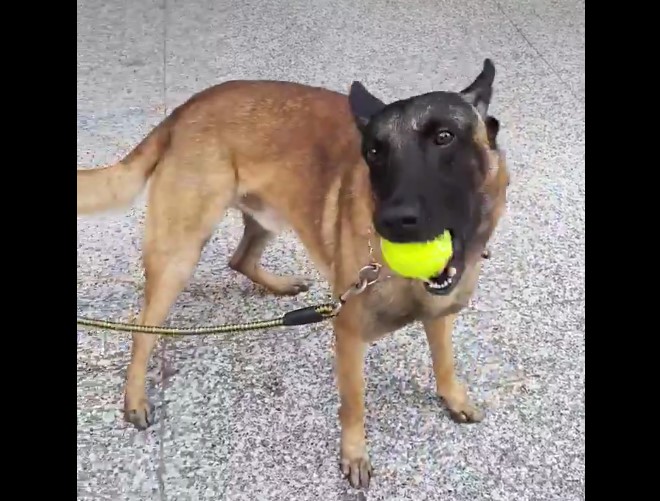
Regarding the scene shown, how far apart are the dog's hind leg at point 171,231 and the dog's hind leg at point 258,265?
594 mm

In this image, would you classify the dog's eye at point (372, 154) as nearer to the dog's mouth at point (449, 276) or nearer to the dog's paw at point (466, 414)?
the dog's mouth at point (449, 276)

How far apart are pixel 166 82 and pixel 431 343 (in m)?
3.89

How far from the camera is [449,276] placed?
2.37 metres

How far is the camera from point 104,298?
382cm

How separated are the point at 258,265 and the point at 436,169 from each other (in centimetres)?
174

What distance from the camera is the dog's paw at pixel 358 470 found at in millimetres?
2818

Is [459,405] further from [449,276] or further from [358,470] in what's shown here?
[449,276]

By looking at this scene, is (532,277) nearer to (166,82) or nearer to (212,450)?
(212,450)

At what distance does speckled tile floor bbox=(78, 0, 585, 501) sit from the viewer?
2.86 meters

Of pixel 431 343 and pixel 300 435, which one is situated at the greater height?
pixel 431 343

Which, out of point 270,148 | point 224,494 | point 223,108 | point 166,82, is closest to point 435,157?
point 270,148

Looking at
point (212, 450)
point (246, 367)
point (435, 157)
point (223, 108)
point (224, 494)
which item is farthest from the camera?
point (246, 367)

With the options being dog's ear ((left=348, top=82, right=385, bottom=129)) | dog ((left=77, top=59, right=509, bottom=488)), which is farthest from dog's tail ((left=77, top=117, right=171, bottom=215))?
dog's ear ((left=348, top=82, right=385, bottom=129))

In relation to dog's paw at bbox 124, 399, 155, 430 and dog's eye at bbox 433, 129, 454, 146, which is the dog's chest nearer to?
dog's eye at bbox 433, 129, 454, 146
